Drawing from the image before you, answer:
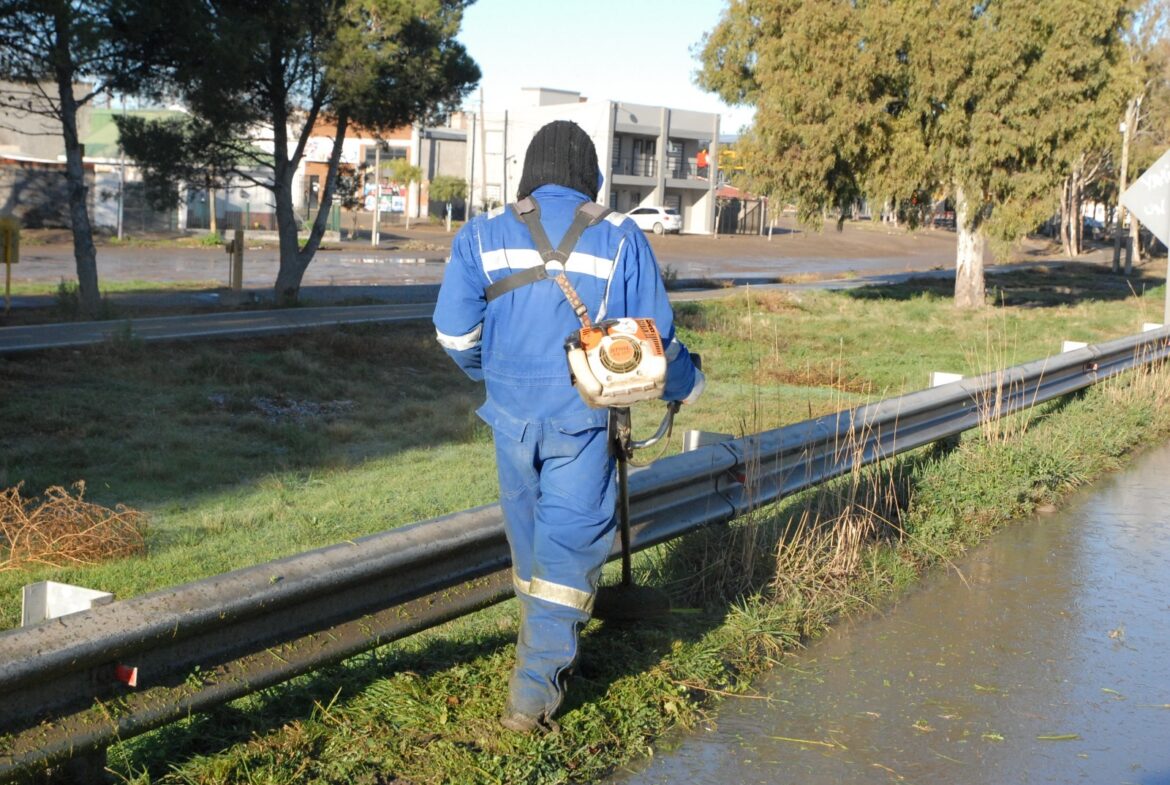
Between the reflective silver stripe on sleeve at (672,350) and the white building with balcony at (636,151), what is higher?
the white building with balcony at (636,151)

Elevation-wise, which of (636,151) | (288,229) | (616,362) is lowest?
(616,362)

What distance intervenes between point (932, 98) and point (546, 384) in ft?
69.9

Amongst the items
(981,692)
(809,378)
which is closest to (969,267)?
(809,378)

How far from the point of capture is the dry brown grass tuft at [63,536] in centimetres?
627

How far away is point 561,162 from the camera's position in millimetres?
4230

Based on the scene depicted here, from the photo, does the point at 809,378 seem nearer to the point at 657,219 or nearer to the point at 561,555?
the point at 561,555

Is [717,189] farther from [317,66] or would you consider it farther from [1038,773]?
[1038,773]

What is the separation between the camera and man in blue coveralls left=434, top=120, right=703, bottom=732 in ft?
13.1

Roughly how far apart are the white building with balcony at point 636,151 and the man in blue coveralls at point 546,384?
67461mm

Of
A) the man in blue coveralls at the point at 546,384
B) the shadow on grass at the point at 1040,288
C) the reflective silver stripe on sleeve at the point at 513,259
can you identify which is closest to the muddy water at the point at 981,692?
the man in blue coveralls at the point at 546,384

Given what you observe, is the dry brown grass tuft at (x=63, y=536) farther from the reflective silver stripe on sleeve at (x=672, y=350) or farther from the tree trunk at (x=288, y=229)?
the tree trunk at (x=288, y=229)

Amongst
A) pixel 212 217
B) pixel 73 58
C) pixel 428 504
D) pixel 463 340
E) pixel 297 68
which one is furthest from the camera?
pixel 212 217

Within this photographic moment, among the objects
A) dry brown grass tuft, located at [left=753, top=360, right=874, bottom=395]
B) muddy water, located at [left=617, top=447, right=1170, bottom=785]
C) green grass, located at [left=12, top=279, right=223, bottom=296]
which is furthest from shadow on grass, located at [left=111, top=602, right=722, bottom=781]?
green grass, located at [left=12, top=279, right=223, bottom=296]

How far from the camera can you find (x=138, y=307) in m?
21.0
